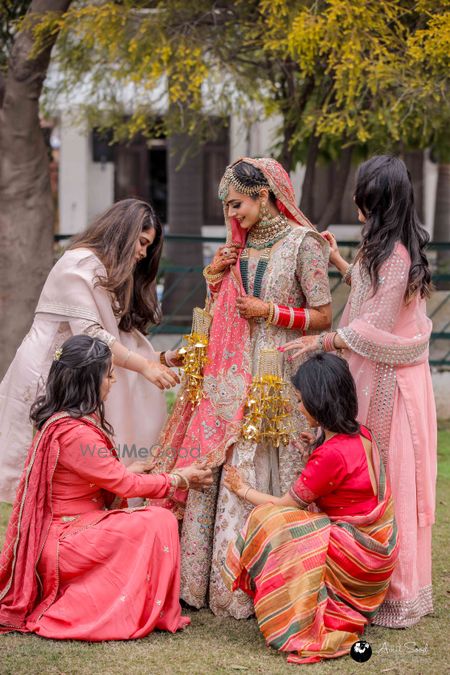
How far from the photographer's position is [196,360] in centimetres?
423

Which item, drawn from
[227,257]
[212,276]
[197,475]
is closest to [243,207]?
[227,257]

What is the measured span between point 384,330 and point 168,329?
211 inches

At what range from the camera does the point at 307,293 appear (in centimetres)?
408

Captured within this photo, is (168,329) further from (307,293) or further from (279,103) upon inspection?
(307,293)

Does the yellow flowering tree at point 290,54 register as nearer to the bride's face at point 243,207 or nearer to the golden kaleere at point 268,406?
the bride's face at point 243,207

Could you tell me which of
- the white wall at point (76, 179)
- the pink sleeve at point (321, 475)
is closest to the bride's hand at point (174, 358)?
the pink sleeve at point (321, 475)

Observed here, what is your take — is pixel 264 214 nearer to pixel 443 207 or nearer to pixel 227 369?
pixel 227 369

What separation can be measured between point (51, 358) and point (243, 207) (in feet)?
3.40

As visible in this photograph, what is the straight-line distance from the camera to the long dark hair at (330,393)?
3.75 m

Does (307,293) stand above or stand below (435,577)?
above

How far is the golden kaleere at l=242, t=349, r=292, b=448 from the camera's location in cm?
400

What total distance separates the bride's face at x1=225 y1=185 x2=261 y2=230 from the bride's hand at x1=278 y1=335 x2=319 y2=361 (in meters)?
0.52

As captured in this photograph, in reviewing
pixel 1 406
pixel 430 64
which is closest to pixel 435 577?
pixel 1 406

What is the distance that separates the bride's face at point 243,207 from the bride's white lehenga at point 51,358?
2.05 ft
